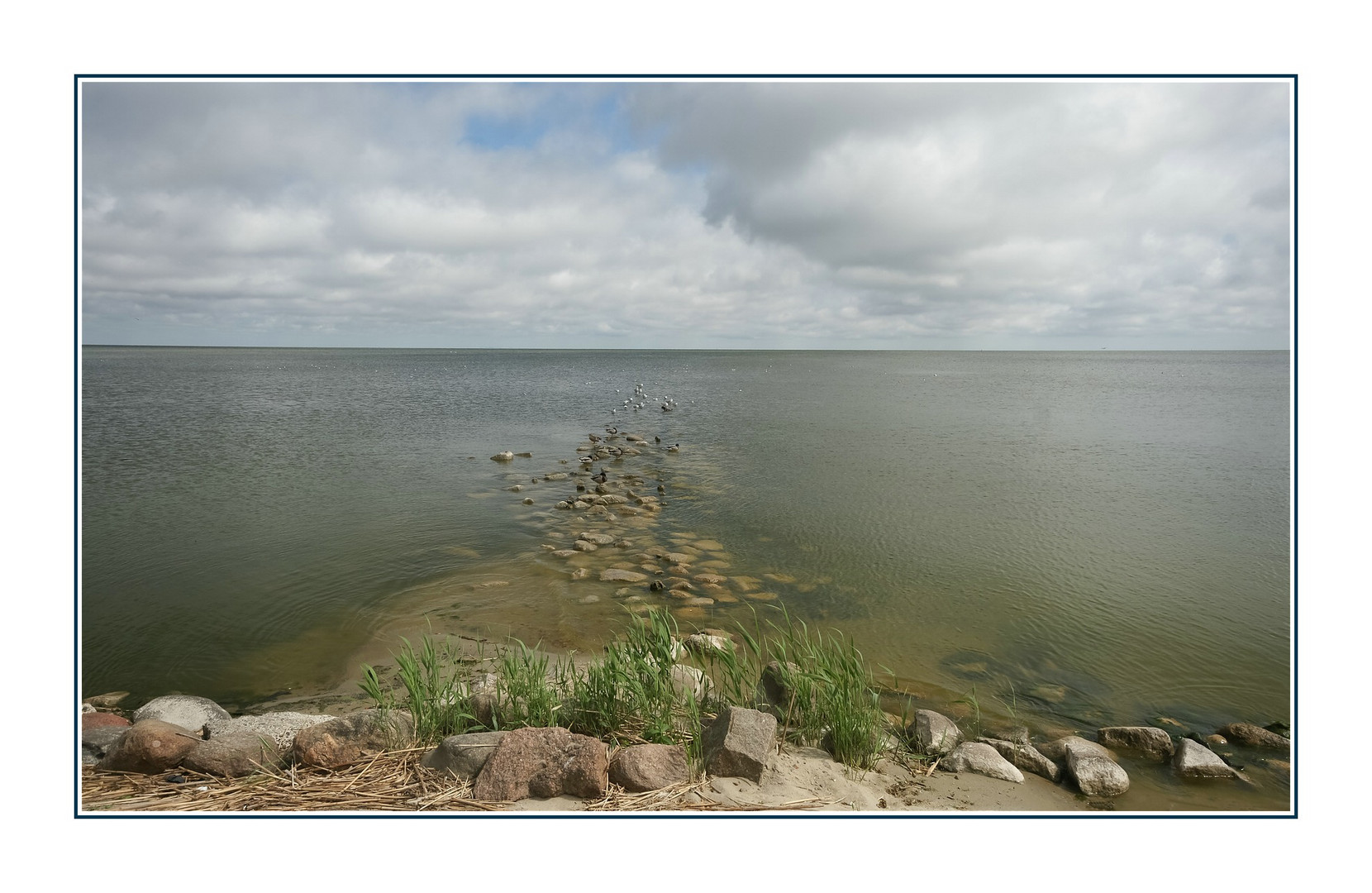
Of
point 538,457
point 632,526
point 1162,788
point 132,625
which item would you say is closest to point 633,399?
point 538,457

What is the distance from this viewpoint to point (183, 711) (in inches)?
248

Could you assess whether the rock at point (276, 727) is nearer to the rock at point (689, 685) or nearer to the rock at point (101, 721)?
the rock at point (101, 721)

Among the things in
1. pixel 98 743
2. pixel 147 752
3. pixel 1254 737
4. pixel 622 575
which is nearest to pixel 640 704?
pixel 147 752

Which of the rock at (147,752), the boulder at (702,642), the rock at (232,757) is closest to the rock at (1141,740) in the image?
the boulder at (702,642)

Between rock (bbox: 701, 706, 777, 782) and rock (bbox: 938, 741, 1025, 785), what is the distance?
2.02 meters

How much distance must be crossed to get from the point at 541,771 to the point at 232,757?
80.7 inches

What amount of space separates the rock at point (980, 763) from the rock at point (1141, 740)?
164 cm

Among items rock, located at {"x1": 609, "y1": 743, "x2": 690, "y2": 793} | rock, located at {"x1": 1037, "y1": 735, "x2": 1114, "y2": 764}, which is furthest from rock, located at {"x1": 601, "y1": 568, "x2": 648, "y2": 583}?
rock, located at {"x1": 609, "y1": 743, "x2": 690, "y2": 793}

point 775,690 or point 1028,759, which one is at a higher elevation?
point 775,690

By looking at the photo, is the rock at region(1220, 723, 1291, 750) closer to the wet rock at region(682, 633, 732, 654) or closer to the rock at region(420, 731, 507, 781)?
the wet rock at region(682, 633, 732, 654)

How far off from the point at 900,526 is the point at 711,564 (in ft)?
15.6

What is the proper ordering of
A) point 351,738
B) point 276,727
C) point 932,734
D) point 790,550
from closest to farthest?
point 351,738 → point 276,727 → point 932,734 → point 790,550

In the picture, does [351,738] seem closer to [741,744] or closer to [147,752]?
[147,752]
